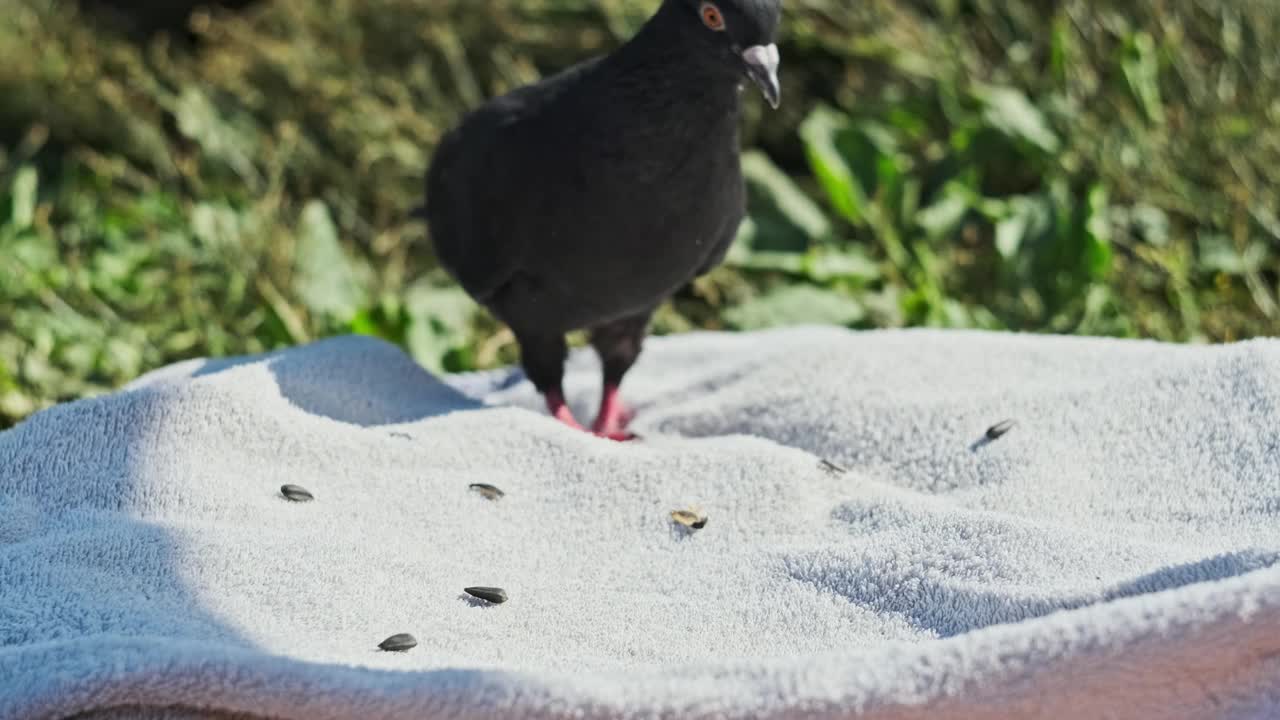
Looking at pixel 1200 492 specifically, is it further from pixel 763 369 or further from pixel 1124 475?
pixel 763 369

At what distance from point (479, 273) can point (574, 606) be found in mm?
942

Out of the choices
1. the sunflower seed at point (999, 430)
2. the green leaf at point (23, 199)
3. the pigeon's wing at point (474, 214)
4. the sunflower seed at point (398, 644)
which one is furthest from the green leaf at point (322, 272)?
the sunflower seed at point (398, 644)

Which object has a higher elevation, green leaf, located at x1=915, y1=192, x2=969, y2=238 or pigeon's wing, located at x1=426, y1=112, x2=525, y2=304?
pigeon's wing, located at x1=426, y1=112, x2=525, y2=304

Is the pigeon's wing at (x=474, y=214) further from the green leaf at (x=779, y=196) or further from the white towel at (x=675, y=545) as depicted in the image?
the green leaf at (x=779, y=196)

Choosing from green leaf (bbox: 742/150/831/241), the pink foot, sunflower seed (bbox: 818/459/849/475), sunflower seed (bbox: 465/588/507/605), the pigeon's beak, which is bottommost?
green leaf (bbox: 742/150/831/241)

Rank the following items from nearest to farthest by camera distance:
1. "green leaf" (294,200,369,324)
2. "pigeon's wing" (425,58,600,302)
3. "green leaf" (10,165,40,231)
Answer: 1. "pigeon's wing" (425,58,600,302)
2. "green leaf" (294,200,369,324)
3. "green leaf" (10,165,40,231)

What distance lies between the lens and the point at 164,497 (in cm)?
206

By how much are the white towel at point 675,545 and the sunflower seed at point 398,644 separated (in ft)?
0.08

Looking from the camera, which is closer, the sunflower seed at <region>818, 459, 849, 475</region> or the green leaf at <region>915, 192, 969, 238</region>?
the sunflower seed at <region>818, 459, 849, 475</region>

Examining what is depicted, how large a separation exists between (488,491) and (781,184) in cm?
209

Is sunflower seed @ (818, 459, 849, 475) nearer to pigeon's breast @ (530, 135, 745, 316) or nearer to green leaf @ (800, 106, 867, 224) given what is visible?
pigeon's breast @ (530, 135, 745, 316)

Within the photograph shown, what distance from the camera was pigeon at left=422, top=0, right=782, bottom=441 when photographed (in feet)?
8.01

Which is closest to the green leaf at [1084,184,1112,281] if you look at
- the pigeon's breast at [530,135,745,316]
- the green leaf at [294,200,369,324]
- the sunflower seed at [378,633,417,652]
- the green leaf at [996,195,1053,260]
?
the green leaf at [996,195,1053,260]

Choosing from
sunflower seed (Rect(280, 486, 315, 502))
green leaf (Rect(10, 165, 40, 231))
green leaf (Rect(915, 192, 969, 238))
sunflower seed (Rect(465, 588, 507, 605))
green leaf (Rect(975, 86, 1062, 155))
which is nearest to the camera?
sunflower seed (Rect(465, 588, 507, 605))
